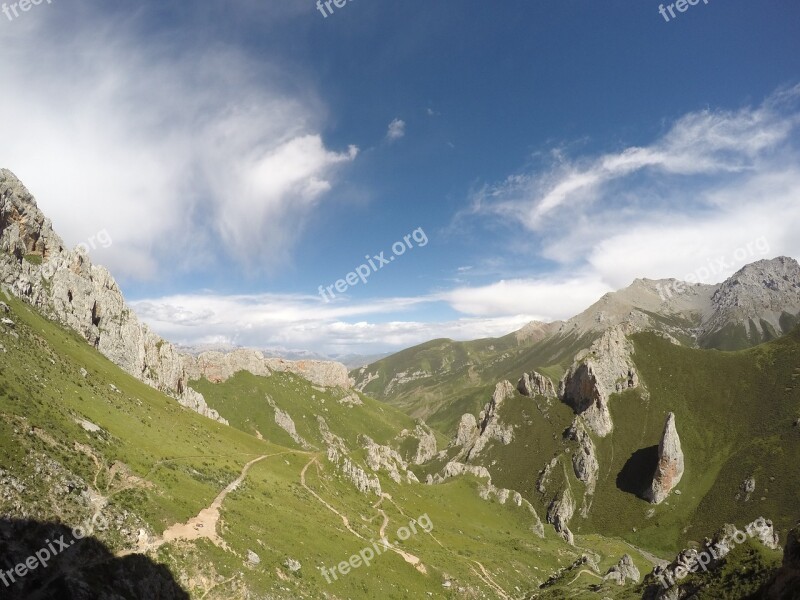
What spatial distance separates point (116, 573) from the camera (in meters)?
34.8

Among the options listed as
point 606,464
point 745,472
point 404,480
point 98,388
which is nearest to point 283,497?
point 98,388

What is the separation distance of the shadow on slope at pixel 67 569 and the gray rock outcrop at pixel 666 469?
606 ft

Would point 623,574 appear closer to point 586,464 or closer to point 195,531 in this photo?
point 195,531

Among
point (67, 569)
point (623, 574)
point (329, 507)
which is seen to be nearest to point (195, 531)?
point (67, 569)

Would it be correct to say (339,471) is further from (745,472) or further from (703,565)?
(745,472)

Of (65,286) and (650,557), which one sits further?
(650,557)

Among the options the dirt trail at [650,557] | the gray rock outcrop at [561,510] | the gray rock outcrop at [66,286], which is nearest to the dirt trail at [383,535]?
the gray rock outcrop at [66,286]

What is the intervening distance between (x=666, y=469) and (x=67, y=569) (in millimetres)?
195690

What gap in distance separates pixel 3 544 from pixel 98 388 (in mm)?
50452

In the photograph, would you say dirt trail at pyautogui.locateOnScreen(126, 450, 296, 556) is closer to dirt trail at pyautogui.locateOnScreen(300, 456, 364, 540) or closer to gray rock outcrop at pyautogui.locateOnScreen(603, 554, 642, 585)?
dirt trail at pyautogui.locateOnScreen(300, 456, 364, 540)

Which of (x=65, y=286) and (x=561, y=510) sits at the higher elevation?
(x=65, y=286)

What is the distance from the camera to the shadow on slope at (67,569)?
29.2 metres

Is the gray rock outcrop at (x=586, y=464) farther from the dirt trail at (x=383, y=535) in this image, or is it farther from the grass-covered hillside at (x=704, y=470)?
the dirt trail at (x=383, y=535)

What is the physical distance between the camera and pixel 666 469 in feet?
550
